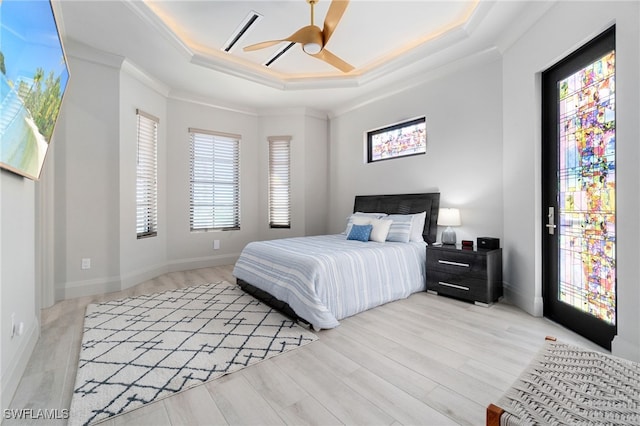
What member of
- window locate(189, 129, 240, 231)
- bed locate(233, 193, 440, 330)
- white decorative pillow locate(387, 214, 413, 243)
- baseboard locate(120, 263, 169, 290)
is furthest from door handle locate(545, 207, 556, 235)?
baseboard locate(120, 263, 169, 290)

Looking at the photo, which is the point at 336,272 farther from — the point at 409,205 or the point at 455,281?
the point at 409,205

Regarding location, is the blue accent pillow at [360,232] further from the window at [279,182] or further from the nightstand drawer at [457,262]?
the window at [279,182]

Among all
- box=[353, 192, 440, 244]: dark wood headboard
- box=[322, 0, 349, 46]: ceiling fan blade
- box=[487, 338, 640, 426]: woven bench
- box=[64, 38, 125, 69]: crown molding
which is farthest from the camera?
box=[353, 192, 440, 244]: dark wood headboard

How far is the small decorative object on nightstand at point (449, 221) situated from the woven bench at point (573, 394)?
7.70 ft

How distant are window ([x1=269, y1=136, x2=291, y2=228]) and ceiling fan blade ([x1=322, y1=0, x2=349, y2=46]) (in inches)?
115

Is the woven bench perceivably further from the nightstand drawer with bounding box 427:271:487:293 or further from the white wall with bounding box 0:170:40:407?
the white wall with bounding box 0:170:40:407

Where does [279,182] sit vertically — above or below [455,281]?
above

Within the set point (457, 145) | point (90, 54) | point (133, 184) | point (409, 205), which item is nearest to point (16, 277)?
point (133, 184)

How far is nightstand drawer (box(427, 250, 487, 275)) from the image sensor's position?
3057 millimetres

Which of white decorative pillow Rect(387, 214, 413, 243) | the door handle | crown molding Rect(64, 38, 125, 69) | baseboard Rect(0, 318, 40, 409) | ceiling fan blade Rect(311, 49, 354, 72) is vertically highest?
crown molding Rect(64, 38, 125, 69)

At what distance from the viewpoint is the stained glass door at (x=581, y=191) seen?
212 centimetres

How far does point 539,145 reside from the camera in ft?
9.11

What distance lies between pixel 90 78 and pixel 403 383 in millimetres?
4611

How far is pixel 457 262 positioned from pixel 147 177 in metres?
4.40
